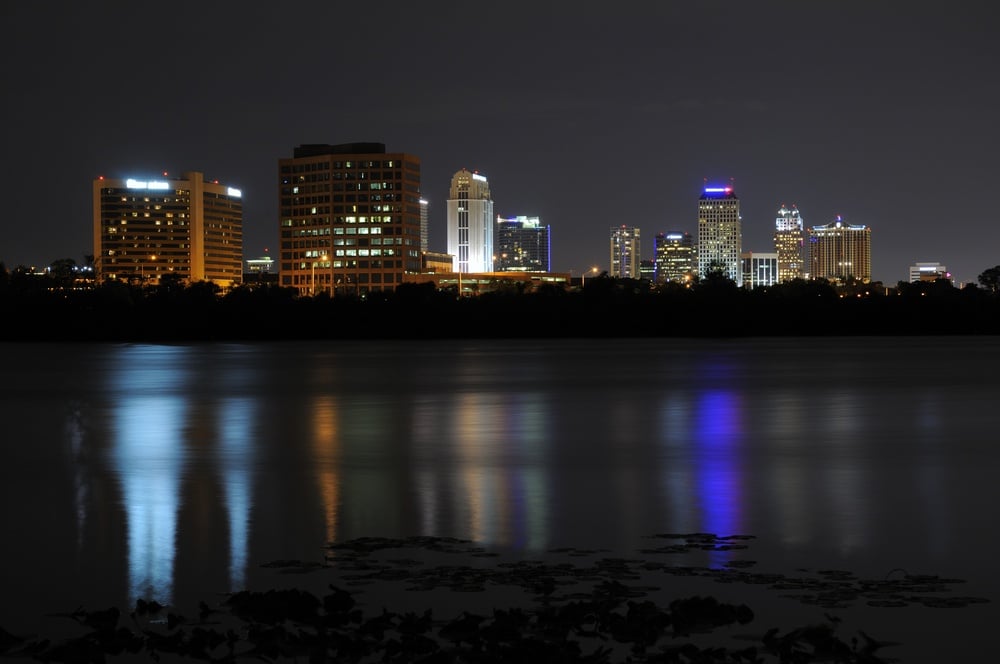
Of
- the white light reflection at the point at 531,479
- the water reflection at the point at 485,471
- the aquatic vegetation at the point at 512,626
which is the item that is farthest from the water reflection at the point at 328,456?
the aquatic vegetation at the point at 512,626

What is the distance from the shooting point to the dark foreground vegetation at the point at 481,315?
112m

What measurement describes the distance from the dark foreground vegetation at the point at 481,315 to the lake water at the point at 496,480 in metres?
76.2

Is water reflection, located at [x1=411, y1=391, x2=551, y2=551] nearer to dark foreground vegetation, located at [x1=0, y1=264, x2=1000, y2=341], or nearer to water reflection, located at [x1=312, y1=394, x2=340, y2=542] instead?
water reflection, located at [x1=312, y1=394, x2=340, y2=542]

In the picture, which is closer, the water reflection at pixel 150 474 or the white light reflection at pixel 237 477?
the water reflection at pixel 150 474

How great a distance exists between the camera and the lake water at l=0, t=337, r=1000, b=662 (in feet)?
34.5

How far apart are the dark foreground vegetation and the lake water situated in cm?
7621

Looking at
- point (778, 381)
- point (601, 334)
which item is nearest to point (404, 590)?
point (778, 381)

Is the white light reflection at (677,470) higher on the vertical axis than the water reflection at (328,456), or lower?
lower

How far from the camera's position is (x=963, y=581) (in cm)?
976

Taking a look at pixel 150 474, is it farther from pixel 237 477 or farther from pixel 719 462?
pixel 719 462

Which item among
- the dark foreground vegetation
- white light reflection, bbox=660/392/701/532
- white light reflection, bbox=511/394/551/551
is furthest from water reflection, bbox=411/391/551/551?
the dark foreground vegetation

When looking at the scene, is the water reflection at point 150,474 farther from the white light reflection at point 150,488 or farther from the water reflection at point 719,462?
the water reflection at point 719,462

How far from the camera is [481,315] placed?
385ft

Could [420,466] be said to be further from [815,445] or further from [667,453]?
[815,445]
